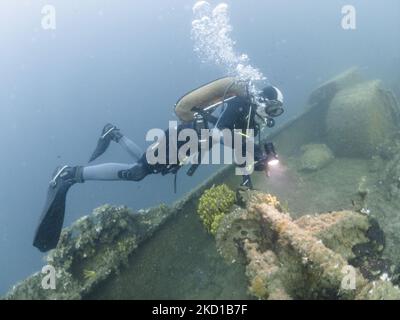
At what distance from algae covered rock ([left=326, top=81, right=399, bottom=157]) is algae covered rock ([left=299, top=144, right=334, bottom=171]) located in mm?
507

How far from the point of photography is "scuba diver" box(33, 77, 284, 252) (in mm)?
6137

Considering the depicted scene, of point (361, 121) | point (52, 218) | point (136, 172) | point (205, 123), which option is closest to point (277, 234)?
point (205, 123)

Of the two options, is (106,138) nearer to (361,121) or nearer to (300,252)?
(300,252)

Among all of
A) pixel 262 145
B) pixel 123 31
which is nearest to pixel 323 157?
pixel 262 145

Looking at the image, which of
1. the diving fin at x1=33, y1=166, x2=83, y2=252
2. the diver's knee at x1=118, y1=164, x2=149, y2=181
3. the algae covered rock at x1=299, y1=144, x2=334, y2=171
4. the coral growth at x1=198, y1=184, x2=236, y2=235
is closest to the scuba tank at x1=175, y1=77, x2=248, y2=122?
the diver's knee at x1=118, y1=164, x2=149, y2=181

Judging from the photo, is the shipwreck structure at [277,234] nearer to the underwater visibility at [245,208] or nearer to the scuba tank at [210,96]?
the underwater visibility at [245,208]

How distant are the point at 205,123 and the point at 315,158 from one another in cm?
480

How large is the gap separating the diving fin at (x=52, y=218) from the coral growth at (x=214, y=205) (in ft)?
8.88

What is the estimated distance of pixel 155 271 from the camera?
638 cm

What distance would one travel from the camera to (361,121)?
1038 cm

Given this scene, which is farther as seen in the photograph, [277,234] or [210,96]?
[210,96]

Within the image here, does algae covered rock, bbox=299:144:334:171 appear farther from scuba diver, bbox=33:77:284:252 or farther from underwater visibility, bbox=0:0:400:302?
scuba diver, bbox=33:77:284:252

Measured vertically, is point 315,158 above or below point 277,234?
above

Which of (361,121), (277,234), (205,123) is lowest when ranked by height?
(277,234)
